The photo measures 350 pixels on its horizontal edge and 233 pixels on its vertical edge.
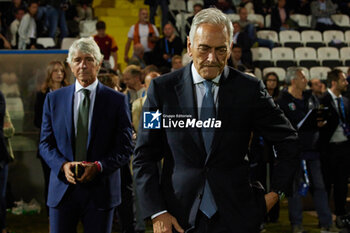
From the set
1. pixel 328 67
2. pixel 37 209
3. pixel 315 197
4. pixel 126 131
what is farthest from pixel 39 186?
pixel 328 67

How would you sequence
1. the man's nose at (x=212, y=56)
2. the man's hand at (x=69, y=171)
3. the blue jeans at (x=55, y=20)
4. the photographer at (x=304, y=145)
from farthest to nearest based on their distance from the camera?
1. the blue jeans at (x=55, y=20)
2. the photographer at (x=304, y=145)
3. the man's hand at (x=69, y=171)
4. the man's nose at (x=212, y=56)

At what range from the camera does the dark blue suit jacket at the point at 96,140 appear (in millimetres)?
3156

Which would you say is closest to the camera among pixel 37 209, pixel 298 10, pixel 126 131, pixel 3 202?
pixel 126 131

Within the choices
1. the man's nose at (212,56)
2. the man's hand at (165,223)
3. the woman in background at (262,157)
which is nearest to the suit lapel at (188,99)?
the man's nose at (212,56)

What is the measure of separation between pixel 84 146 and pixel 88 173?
16 cm

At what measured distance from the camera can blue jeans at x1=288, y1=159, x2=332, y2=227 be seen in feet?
20.1

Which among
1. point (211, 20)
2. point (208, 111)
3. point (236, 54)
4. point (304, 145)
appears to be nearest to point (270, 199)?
point (208, 111)

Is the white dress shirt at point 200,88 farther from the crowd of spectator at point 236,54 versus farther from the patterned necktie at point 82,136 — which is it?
the patterned necktie at point 82,136

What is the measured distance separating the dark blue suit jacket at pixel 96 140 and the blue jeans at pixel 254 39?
8.38 m

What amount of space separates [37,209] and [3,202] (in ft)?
7.13

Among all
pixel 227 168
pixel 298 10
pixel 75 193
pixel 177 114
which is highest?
pixel 298 10

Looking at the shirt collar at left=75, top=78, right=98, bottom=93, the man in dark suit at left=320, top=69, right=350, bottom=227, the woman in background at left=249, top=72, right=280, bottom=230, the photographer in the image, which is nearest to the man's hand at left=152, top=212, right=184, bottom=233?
the shirt collar at left=75, top=78, right=98, bottom=93

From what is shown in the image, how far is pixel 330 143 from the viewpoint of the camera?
643 centimetres

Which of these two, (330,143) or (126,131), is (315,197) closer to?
(330,143)
